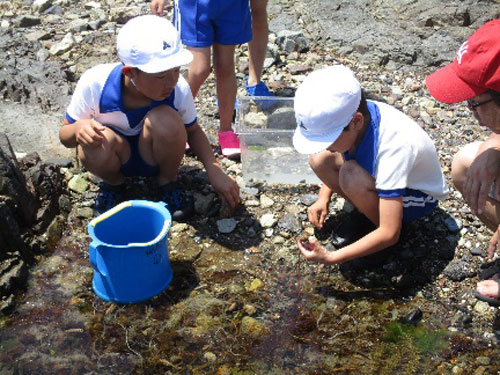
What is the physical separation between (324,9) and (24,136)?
264cm

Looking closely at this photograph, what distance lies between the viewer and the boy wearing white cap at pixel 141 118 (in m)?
2.74

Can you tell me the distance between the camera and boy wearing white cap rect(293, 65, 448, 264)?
2352 mm

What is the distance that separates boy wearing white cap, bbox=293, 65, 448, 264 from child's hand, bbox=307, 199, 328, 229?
9.8 inches

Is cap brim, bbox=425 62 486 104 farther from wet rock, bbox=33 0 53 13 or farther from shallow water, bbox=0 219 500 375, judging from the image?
wet rock, bbox=33 0 53 13

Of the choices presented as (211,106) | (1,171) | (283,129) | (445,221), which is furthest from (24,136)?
(445,221)

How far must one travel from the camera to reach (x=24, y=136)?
11.9 ft

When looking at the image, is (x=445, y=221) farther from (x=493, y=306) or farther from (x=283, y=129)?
(x=283, y=129)

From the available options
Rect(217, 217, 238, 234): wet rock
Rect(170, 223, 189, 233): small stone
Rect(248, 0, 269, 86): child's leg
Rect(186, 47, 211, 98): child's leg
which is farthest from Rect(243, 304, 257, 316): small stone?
Rect(248, 0, 269, 86): child's leg

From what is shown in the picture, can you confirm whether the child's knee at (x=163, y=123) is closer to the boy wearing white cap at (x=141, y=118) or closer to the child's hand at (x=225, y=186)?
the boy wearing white cap at (x=141, y=118)

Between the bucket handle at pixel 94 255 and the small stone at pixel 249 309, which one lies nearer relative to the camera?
the bucket handle at pixel 94 255

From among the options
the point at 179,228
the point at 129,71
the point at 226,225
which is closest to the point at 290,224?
the point at 226,225

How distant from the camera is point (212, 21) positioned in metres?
3.47

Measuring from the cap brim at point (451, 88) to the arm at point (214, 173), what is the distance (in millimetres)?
1101

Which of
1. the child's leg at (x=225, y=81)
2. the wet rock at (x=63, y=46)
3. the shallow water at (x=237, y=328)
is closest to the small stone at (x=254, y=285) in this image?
the shallow water at (x=237, y=328)
